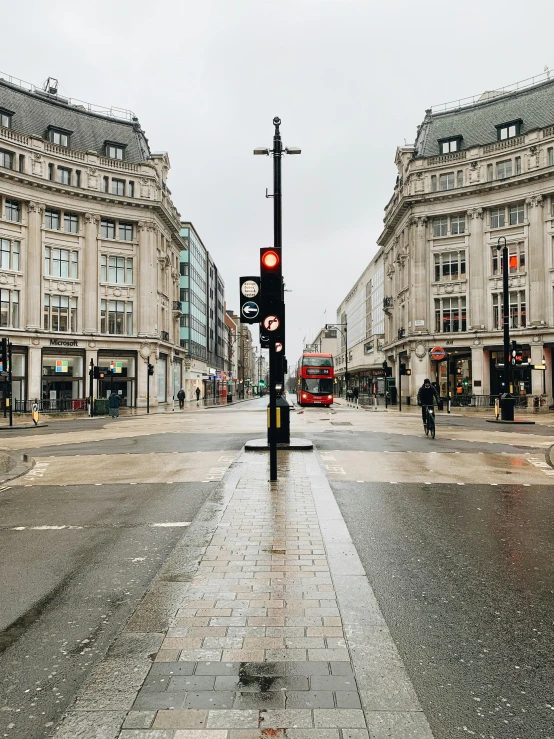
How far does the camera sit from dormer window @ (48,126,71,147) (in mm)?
47281

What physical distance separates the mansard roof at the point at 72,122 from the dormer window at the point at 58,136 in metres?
0.24

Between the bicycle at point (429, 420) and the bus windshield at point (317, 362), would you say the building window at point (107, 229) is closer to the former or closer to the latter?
the bus windshield at point (317, 362)

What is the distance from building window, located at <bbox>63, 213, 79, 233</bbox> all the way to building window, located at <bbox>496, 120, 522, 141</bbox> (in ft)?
124

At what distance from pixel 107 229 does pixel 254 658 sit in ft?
169

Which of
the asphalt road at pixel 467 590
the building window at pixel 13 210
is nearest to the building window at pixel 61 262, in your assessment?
the building window at pixel 13 210

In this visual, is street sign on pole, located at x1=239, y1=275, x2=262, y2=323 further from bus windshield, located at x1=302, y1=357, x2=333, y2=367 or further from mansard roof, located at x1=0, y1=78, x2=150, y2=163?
mansard roof, located at x1=0, y1=78, x2=150, y2=163

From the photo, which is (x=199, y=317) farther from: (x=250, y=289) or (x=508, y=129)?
(x=250, y=289)

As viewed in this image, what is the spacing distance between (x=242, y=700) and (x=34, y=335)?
1808 inches

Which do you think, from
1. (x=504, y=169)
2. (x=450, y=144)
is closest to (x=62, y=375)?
(x=450, y=144)

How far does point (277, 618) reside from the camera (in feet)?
12.3

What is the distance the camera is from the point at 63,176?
4700 cm

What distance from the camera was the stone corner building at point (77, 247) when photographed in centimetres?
4416

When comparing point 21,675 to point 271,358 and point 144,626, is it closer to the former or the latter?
point 144,626

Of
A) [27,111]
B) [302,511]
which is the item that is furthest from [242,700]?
[27,111]
